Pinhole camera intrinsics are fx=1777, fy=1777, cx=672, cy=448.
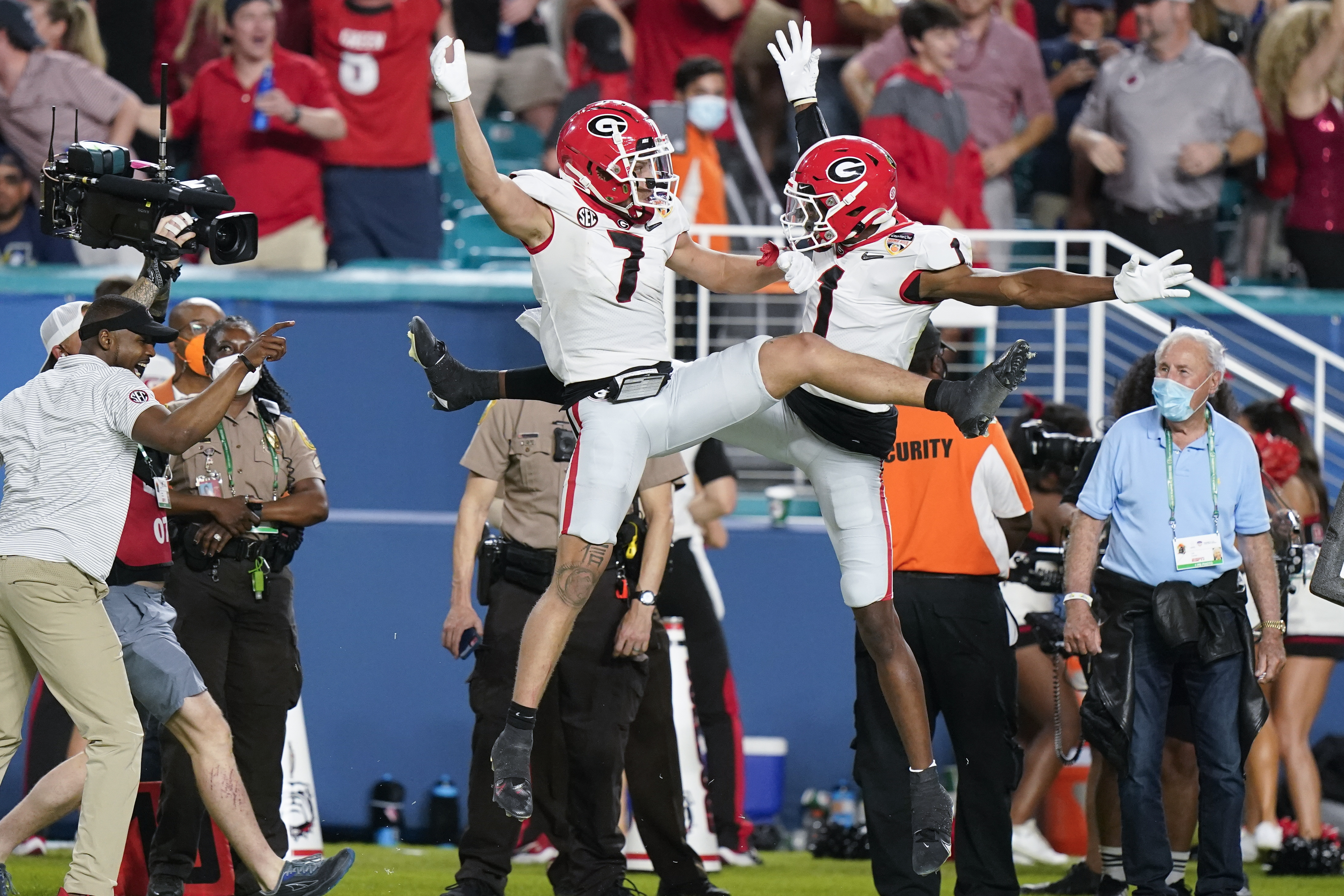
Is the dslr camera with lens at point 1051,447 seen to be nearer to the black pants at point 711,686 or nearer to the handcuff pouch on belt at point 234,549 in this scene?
the black pants at point 711,686

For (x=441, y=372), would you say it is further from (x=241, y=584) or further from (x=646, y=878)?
(x=646, y=878)

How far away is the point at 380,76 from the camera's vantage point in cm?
1066

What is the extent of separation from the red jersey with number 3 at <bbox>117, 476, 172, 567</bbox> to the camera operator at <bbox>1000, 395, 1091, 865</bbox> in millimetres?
3427

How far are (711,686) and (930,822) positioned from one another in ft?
8.09

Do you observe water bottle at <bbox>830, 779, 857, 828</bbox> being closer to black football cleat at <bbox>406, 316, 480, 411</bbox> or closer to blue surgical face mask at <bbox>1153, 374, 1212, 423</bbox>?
blue surgical face mask at <bbox>1153, 374, 1212, 423</bbox>

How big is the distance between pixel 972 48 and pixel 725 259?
5168 millimetres

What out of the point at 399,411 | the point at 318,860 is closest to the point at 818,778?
the point at 399,411

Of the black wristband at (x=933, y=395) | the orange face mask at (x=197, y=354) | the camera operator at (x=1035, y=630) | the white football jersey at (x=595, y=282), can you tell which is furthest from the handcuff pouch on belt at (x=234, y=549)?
the camera operator at (x=1035, y=630)

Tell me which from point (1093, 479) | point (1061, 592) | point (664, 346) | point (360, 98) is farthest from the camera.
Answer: point (360, 98)

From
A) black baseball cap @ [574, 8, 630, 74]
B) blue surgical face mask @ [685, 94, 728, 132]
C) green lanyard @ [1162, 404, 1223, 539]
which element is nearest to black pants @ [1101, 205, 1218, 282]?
blue surgical face mask @ [685, 94, 728, 132]

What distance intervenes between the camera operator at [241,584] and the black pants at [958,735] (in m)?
2.27

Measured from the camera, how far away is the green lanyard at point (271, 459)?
696 centimetres

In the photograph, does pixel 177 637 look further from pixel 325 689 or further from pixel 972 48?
pixel 972 48

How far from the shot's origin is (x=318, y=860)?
6371mm
